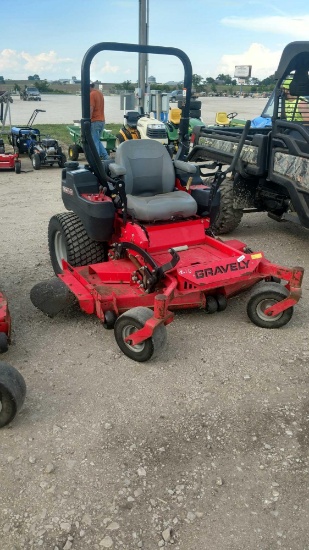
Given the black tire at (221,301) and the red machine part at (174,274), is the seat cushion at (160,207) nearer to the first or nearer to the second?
the red machine part at (174,274)

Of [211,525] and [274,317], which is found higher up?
[274,317]

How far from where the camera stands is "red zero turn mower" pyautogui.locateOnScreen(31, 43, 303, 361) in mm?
3518

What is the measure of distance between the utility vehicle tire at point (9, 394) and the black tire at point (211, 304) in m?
1.64

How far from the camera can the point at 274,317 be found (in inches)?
147

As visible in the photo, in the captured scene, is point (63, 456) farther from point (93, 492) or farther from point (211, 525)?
point (211, 525)

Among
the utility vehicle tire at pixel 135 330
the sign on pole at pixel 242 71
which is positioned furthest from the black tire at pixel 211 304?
the sign on pole at pixel 242 71

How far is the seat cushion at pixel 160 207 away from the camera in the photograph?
3.90m

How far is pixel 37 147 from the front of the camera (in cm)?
1047

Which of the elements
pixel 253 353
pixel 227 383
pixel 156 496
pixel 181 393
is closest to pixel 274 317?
pixel 253 353

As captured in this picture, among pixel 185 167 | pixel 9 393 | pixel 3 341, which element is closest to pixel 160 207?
pixel 185 167

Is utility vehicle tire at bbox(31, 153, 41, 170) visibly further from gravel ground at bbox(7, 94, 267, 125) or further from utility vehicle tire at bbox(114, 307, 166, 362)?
gravel ground at bbox(7, 94, 267, 125)

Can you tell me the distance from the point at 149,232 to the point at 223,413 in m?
1.63

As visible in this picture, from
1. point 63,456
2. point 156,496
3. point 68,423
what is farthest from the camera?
point 68,423

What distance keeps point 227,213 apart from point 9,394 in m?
3.91
